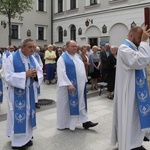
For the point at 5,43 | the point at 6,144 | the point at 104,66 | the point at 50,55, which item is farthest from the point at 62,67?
the point at 5,43

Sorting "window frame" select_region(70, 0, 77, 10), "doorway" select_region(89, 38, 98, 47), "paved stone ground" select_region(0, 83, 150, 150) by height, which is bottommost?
"paved stone ground" select_region(0, 83, 150, 150)

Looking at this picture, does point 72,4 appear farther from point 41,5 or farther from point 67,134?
point 67,134

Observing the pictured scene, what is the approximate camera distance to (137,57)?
3688 mm

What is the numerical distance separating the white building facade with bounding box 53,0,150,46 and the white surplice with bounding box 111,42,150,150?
14.2 metres

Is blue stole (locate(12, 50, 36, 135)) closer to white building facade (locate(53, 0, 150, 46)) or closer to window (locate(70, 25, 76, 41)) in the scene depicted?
white building facade (locate(53, 0, 150, 46))

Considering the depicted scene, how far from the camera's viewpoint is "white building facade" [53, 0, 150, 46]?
18.3 metres

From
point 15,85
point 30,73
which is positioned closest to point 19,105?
point 15,85

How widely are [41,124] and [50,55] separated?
6.30 m

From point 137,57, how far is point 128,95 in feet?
1.92

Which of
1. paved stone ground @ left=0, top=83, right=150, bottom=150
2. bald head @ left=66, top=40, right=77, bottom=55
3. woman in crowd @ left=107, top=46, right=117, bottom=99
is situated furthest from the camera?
woman in crowd @ left=107, top=46, right=117, bottom=99

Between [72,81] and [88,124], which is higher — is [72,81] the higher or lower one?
the higher one


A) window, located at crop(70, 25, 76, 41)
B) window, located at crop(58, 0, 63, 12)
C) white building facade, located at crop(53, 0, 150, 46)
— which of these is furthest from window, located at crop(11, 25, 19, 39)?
window, located at crop(70, 25, 76, 41)

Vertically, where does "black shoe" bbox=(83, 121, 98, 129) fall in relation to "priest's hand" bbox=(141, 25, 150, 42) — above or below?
below

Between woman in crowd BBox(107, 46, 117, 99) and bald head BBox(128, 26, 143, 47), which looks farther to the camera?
woman in crowd BBox(107, 46, 117, 99)
